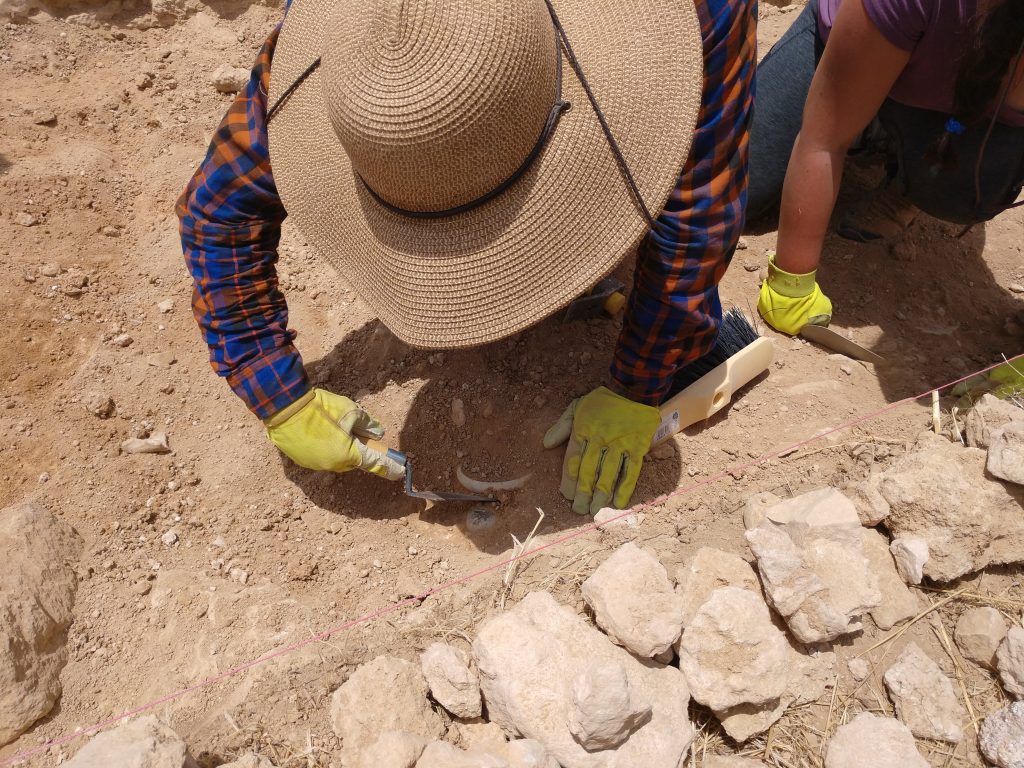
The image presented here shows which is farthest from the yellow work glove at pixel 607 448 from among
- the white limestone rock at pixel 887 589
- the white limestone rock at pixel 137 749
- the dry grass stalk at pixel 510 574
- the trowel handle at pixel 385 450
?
the white limestone rock at pixel 137 749

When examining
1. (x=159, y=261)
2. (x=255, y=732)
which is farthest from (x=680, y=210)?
(x=159, y=261)

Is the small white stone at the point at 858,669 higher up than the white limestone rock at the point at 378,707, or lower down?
lower down

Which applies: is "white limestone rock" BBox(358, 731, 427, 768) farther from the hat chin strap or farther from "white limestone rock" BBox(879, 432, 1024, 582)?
"white limestone rock" BBox(879, 432, 1024, 582)

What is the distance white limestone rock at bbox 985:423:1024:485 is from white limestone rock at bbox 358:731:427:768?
4.63ft

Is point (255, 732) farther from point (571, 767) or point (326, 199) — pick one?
point (326, 199)

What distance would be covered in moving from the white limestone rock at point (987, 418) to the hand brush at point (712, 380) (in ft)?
1.80

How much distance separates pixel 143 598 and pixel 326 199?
1.08m

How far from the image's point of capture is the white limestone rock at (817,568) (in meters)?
1.40

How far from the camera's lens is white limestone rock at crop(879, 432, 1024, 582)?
152cm

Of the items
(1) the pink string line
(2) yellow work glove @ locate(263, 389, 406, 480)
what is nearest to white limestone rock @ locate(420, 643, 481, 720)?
(1) the pink string line

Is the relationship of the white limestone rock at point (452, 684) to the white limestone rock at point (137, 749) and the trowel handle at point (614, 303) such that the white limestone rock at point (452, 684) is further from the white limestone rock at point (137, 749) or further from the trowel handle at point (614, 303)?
the trowel handle at point (614, 303)

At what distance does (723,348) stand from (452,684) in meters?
1.32

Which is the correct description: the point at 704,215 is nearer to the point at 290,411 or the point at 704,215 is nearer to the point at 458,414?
the point at 458,414

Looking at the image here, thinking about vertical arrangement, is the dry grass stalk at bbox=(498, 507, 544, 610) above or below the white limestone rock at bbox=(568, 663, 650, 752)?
below
